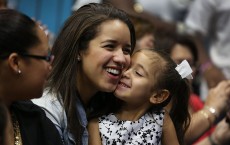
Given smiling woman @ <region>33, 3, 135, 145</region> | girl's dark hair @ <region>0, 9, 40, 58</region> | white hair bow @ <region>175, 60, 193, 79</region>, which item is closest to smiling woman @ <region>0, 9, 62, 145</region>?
girl's dark hair @ <region>0, 9, 40, 58</region>

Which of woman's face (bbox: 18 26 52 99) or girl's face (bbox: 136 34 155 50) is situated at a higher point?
woman's face (bbox: 18 26 52 99)

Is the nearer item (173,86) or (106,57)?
(106,57)

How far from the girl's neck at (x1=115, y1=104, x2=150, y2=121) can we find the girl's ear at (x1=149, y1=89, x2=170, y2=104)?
5cm

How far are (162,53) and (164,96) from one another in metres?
0.25

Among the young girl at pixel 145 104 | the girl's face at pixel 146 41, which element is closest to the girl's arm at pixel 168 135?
the young girl at pixel 145 104

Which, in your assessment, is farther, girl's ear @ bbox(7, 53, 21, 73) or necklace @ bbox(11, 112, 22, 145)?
necklace @ bbox(11, 112, 22, 145)

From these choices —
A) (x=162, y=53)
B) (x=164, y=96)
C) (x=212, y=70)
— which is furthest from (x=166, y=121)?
(x=212, y=70)

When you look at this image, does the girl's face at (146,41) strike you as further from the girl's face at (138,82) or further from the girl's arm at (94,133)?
the girl's arm at (94,133)

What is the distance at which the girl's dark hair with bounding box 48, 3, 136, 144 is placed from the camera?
10.9ft

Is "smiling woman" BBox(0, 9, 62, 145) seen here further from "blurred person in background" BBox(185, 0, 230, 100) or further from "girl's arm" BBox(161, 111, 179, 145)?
"blurred person in background" BBox(185, 0, 230, 100)

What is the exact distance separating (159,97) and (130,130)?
27 centimetres

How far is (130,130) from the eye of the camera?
134 inches

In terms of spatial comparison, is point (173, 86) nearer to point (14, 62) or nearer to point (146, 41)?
point (14, 62)

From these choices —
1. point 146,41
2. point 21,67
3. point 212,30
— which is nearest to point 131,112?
point 21,67
